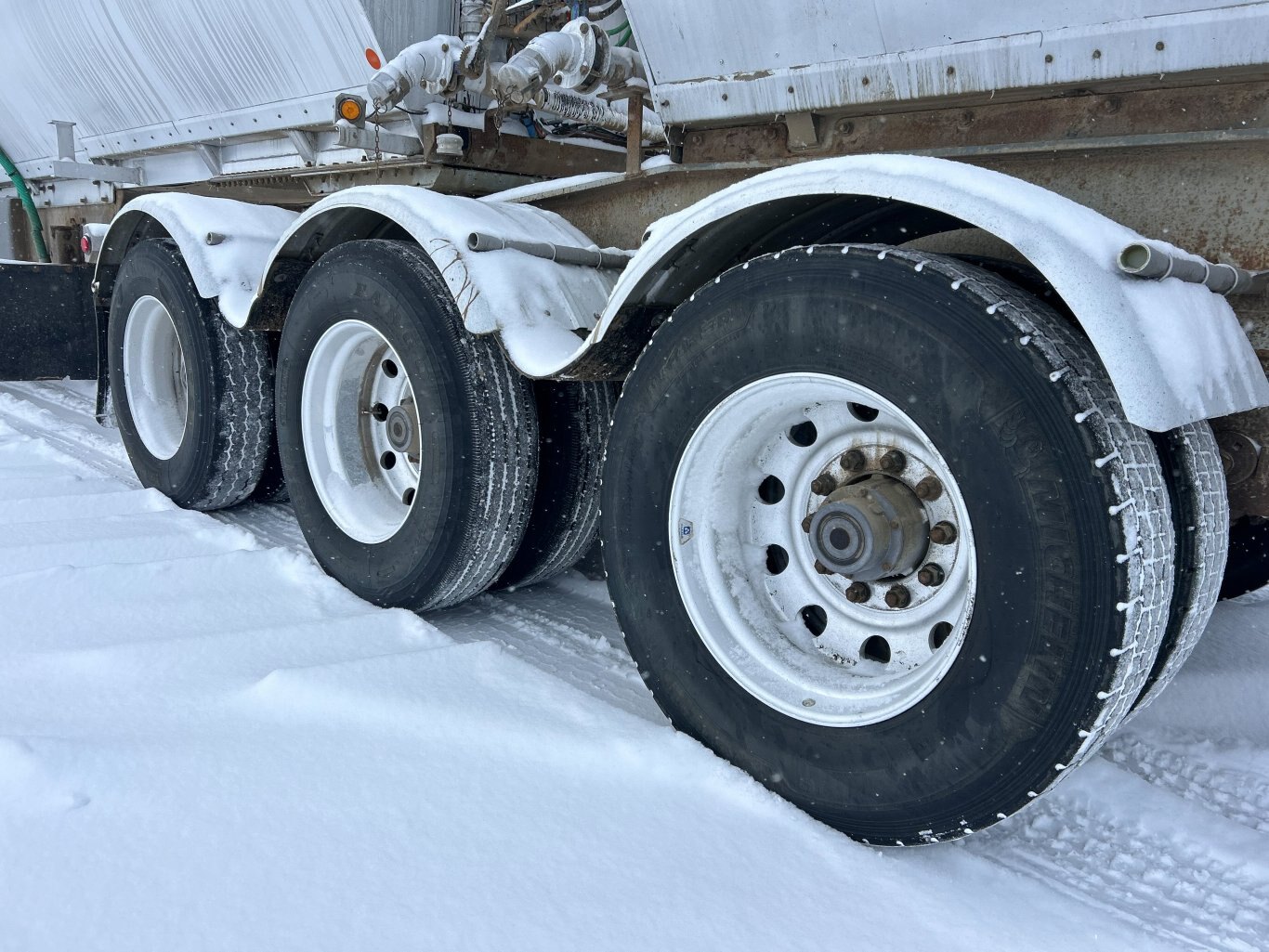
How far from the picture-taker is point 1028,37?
1698mm

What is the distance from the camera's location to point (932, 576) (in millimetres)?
1817

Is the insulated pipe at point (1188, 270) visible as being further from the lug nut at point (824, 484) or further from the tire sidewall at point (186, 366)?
the tire sidewall at point (186, 366)

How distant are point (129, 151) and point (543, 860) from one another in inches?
178

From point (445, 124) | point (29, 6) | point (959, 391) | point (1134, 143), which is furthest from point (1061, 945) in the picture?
point (29, 6)

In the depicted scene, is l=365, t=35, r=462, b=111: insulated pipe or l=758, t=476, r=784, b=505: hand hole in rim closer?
l=758, t=476, r=784, b=505: hand hole in rim

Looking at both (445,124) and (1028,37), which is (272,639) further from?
(1028,37)

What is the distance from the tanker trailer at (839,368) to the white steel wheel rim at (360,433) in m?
0.01

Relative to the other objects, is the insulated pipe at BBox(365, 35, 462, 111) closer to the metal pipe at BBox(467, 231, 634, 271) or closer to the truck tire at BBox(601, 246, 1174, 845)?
the metal pipe at BBox(467, 231, 634, 271)

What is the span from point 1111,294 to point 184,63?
3985 millimetres

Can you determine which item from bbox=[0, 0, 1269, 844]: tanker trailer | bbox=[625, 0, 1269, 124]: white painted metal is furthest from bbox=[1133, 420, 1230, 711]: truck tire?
bbox=[625, 0, 1269, 124]: white painted metal

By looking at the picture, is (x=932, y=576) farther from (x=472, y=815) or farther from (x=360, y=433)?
(x=360, y=433)

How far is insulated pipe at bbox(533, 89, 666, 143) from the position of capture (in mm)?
2730

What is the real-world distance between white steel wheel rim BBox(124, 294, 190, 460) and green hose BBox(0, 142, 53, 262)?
2.62 m

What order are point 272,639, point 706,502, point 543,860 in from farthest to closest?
point 272,639 → point 706,502 → point 543,860
